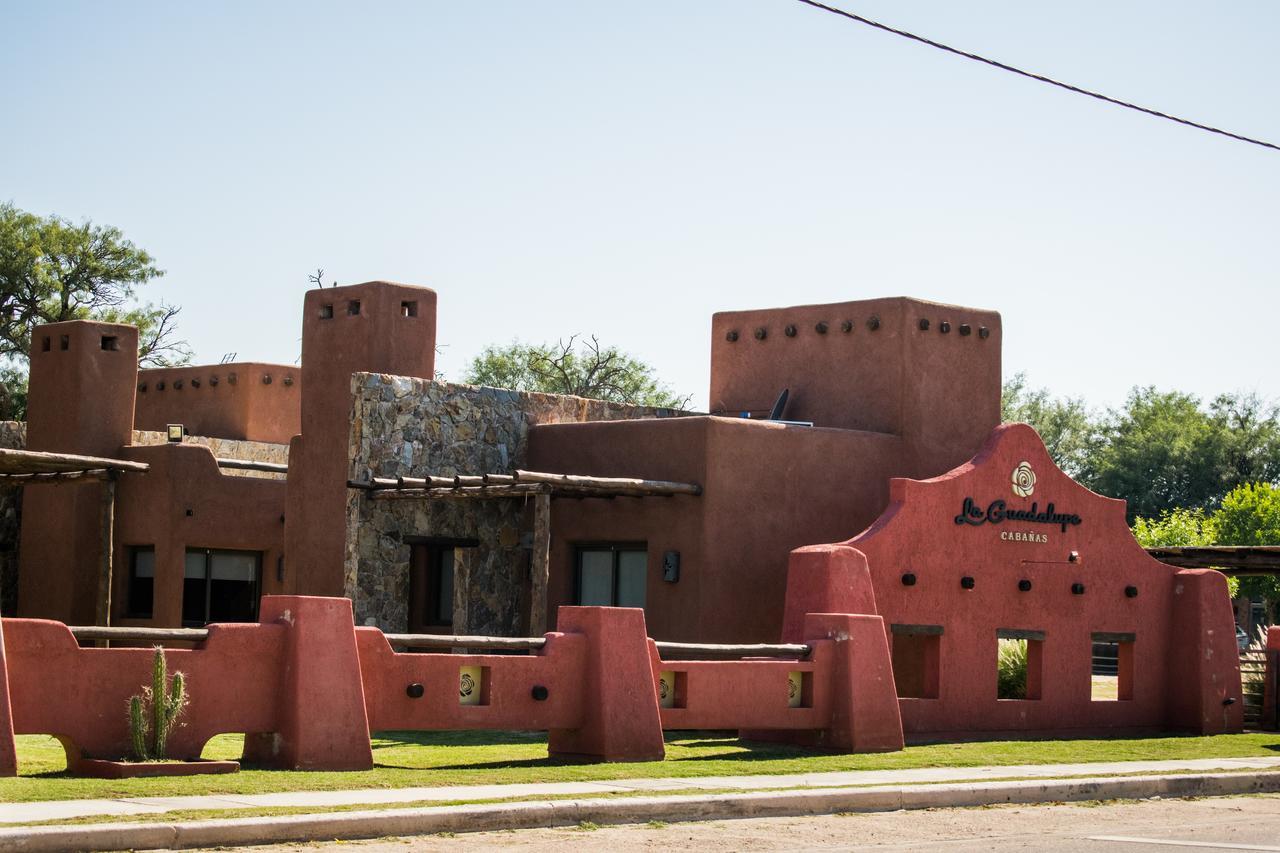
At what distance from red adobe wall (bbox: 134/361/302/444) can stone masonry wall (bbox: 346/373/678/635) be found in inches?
446

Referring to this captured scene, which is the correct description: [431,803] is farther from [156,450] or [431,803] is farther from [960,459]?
[156,450]

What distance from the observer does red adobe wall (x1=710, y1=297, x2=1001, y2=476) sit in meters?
24.5

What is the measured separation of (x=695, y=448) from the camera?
73.4 ft

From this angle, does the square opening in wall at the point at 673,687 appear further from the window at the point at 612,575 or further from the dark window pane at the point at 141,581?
the dark window pane at the point at 141,581

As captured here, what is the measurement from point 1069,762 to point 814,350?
866cm

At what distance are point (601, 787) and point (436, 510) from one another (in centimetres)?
931

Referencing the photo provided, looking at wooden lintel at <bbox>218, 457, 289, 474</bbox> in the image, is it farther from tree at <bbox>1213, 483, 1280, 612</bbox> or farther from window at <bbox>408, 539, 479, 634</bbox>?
tree at <bbox>1213, 483, 1280, 612</bbox>

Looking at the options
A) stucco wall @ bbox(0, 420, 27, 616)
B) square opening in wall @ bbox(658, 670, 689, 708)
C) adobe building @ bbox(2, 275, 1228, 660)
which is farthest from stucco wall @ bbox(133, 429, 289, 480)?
square opening in wall @ bbox(658, 670, 689, 708)

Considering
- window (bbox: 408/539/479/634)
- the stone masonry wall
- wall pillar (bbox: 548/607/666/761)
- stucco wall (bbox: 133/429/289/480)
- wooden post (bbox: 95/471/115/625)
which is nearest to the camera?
wall pillar (bbox: 548/607/666/761)

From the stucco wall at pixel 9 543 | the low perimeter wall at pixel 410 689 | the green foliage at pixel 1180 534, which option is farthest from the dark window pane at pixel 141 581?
the green foliage at pixel 1180 534

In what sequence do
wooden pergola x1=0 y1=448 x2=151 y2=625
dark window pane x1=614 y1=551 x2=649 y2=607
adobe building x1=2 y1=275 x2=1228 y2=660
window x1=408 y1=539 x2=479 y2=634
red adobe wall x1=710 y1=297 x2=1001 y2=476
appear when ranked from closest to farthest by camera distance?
adobe building x1=2 y1=275 x2=1228 y2=660 → dark window pane x1=614 y1=551 x2=649 y2=607 → window x1=408 y1=539 x2=479 y2=634 → red adobe wall x1=710 y1=297 x2=1001 y2=476 → wooden pergola x1=0 y1=448 x2=151 y2=625

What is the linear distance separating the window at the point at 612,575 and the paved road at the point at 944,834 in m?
8.44

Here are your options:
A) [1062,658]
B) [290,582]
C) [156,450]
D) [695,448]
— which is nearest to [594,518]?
[695,448]

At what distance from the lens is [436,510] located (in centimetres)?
2331
